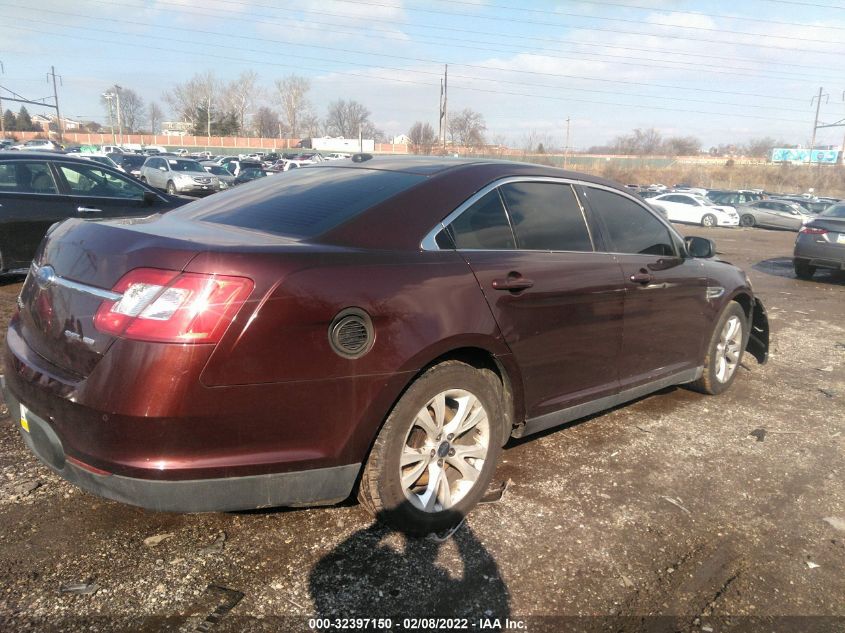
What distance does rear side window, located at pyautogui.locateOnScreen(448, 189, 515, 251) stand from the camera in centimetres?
297

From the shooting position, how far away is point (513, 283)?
9.96ft

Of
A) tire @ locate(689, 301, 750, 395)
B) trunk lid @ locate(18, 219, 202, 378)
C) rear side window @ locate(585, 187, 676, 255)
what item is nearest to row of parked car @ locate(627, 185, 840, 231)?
tire @ locate(689, 301, 750, 395)

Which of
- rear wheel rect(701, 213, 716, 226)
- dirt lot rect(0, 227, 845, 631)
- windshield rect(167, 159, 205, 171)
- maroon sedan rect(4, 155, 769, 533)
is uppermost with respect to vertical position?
windshield rect(167, 159, 205, 171)

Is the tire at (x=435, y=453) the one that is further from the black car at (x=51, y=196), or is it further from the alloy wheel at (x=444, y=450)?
the black car at (x=51, y=196)

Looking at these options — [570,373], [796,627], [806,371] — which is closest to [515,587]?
[796,627]

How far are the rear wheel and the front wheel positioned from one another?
8.00 feet

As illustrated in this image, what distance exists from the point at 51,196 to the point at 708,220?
26.1 meters

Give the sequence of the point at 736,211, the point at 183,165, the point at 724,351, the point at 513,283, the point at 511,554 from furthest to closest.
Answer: the point at 736,211 → the point at 183,165 → the point at 724,351 → the point at 513,283 → the point at 511,554

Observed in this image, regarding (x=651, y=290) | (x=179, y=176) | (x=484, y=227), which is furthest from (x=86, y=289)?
(x=179, y=176)

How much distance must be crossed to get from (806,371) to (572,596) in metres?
4.53

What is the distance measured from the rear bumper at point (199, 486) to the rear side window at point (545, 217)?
59.4 inches

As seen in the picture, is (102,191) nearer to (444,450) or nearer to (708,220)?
(444,450)

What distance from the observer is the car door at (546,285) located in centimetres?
302

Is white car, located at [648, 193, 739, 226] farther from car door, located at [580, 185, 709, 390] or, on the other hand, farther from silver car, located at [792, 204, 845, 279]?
car door, located at [580, 185, 709, 390]
